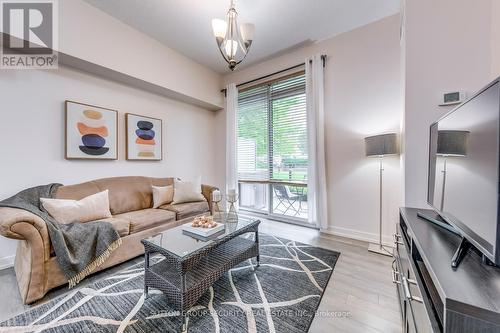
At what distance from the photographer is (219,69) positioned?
418 centimetres

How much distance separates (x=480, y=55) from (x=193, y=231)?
8.99 ft

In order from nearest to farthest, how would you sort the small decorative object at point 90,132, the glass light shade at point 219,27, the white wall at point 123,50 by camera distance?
the glass light shade at point 219,27 → the white wall at point 123,50 → the small decorative object at point 90,132

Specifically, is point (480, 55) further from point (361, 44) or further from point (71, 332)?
point (71, 332)

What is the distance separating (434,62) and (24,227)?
3571 mm

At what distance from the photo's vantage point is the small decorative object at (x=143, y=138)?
3164 millimetres

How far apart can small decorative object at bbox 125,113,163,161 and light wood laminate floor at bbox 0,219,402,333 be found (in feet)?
5.52

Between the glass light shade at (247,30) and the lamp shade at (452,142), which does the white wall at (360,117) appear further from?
the glass light shade at (247,30)

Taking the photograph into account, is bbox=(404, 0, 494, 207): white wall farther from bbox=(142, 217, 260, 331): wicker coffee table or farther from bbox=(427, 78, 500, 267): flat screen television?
bbox=(142, 217, 260, 331): wicker coffee table

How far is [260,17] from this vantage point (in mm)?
2680

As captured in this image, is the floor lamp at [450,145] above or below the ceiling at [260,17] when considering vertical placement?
below

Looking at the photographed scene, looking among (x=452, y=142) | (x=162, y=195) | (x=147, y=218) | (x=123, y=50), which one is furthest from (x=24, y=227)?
(x=452, y=142)

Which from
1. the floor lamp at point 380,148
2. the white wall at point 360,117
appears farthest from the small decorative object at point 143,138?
the floor lamp at point 380,148

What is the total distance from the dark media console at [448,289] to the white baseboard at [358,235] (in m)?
1.70

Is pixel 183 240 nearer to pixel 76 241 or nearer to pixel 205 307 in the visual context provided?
pixel 205 307
